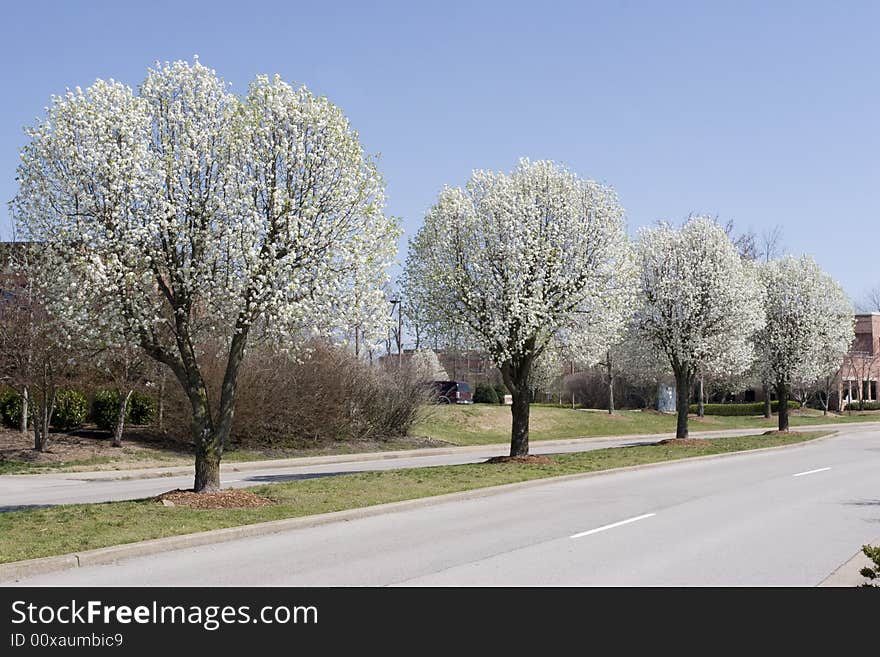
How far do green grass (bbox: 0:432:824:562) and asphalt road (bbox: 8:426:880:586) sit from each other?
709 mm

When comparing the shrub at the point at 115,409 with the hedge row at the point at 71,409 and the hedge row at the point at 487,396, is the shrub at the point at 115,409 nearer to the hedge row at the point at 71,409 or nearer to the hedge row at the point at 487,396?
the hedge row at the point at 71,409

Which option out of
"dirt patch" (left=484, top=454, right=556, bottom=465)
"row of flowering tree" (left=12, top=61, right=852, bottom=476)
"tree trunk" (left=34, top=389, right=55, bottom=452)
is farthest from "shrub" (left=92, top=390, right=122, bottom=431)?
"row of flowering tree" (left=12, top=61, right=852, bottom=476)

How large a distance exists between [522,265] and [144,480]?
36.6ft

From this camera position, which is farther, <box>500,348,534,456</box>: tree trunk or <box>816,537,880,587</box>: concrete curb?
<box>500,348,534,456</box>: tree trunk

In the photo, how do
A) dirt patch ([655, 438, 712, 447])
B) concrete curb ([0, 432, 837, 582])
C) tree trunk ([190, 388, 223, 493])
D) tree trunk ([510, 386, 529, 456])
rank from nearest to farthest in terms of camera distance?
concrete curb ([0, 432, 837, 582]) < tree trunk ([190, 388, 223, 493]) < tree trunk ([510, 386, 529, 456]) < dirt patch ([655, 438, 712, 447])

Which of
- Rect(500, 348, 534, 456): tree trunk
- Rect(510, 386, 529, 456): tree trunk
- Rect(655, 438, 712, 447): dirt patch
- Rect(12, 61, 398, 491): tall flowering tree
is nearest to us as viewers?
Rect(12, 61, 398, 491): tall flowering tree

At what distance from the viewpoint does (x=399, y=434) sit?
124 ft

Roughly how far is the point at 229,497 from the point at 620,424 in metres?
37.4

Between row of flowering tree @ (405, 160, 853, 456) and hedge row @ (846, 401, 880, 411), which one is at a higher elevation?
row of flowering tree @ (405, 160, 853, 456)

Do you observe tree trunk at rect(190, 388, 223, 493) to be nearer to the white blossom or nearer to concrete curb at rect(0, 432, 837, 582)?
concrete curb at rect(0, 432, 837, 582)

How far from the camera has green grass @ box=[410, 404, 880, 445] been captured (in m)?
41.4

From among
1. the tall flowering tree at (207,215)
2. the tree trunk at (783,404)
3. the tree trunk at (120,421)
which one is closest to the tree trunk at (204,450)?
the tall flowering tree at (207,215)

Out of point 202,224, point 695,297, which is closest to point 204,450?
point 202,224

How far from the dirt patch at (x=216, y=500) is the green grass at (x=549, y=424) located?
76.3 ft
